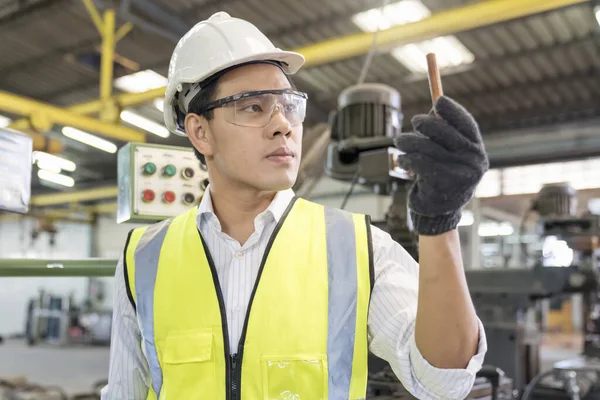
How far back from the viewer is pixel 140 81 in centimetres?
784

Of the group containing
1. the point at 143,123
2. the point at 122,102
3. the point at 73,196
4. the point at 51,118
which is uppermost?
the point at 143,123

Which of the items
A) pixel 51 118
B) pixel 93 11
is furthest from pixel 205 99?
pixel 51 118

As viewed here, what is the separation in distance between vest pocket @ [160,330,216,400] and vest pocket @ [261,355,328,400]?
4.6 inches

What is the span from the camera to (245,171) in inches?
46.8

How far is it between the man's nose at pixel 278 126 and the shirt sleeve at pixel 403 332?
0.91 ft

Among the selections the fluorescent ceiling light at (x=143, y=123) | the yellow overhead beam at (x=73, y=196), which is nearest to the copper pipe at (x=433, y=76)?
the fluorescent ceiling light at (x=143, y=123)

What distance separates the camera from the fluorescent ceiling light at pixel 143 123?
342 inches

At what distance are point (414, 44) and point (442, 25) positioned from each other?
174 cm

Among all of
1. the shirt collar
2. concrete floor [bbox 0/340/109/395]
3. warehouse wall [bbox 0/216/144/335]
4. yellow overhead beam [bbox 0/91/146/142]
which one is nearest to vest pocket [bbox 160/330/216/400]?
the shirt collar

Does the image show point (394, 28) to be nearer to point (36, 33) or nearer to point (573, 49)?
point (573, 49)

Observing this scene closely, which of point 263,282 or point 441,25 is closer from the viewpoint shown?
point 263,282

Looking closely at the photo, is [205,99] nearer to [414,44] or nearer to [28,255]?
[414,44]

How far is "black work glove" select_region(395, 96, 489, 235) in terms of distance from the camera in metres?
0.84

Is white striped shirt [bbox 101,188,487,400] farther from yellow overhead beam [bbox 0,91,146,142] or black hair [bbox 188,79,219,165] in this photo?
yellow overhead beam [bbox 0,91,146,142]
